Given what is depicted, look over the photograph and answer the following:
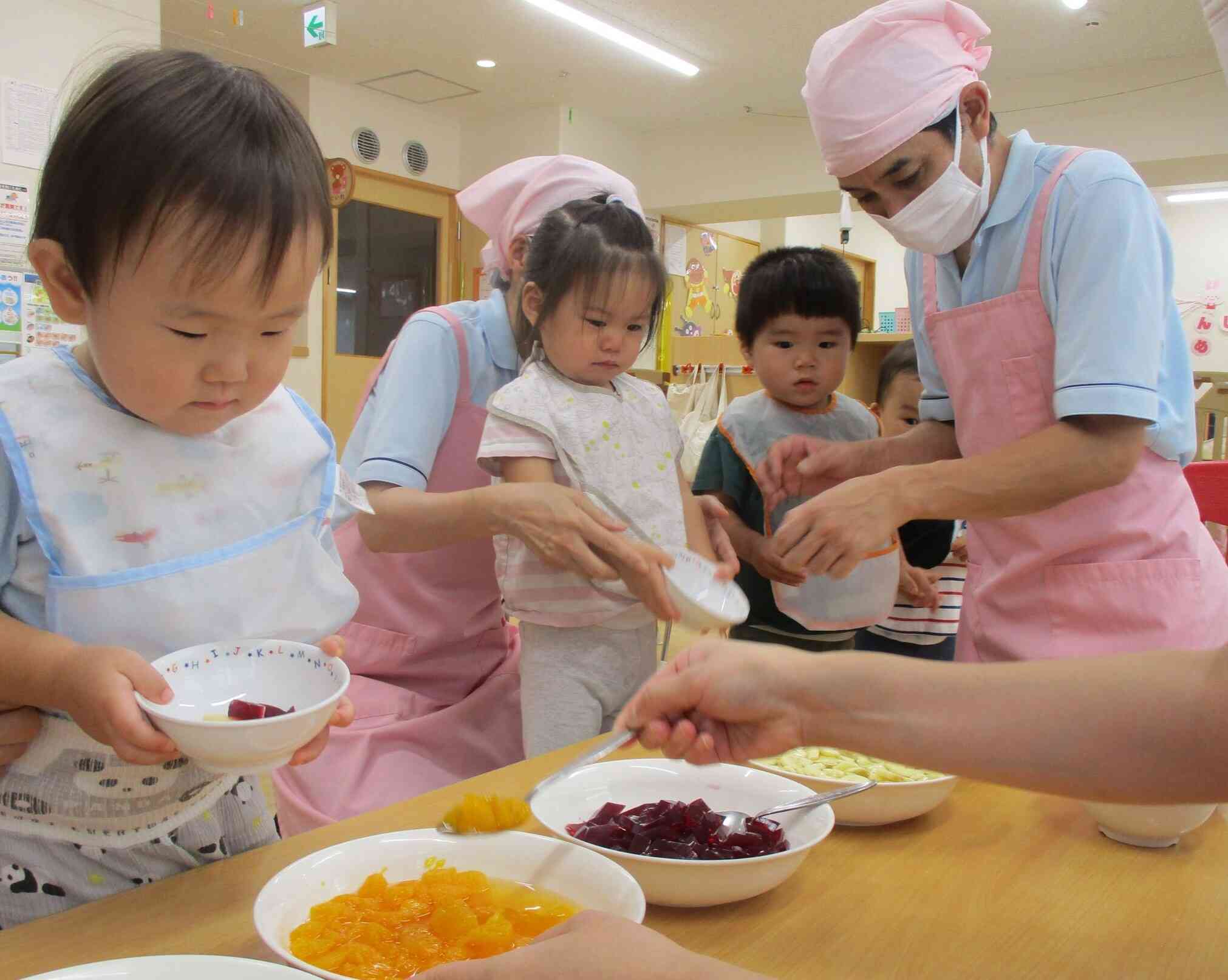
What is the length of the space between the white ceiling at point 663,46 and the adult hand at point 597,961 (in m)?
5.15

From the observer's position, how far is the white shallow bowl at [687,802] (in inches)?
34.1

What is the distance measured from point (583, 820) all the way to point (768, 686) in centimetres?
31

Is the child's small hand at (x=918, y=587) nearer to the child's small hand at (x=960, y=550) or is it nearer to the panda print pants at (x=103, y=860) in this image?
the child's small hand at (x=960, y=550)

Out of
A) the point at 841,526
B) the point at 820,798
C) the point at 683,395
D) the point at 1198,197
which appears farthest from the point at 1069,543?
the point at 1198,197

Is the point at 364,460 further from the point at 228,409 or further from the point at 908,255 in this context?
the point at 908,255

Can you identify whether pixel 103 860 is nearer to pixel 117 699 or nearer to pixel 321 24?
pixel 117 699

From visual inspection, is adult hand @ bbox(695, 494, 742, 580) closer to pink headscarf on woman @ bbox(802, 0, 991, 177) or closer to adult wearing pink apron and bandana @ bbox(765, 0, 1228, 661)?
adult wearing pink apron and bandana @ bbox(765, 0, 1228, 661)

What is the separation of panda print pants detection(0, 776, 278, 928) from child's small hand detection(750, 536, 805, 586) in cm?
81

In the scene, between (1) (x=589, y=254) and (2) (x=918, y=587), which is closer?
(1) (x=589, y=254)

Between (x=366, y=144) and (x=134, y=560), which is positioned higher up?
(x=366, y=144)

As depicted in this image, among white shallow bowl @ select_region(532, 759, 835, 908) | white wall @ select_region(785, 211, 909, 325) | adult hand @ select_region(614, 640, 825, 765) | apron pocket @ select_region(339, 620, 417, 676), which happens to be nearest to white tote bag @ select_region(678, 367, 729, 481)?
apron pocket @ select_region(339, 620, 417, 676)

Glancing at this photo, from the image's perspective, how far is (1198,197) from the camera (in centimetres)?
949

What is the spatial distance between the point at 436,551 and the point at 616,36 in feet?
16.4

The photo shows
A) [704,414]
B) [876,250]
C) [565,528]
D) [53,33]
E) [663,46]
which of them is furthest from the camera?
[876,250]
